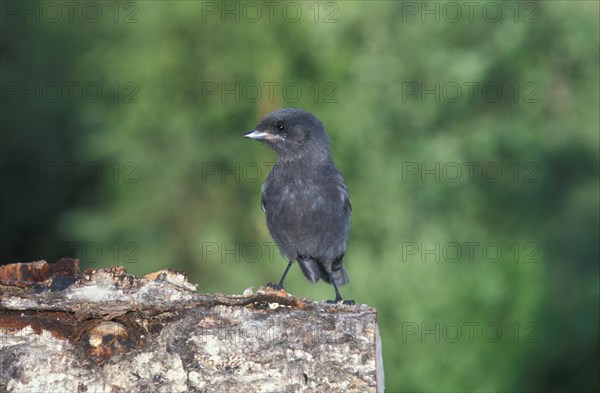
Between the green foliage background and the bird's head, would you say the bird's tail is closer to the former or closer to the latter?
the bird's head

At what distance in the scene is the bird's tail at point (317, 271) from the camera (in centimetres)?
549

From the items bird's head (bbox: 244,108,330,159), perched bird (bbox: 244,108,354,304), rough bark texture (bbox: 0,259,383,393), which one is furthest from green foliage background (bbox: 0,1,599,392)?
rough bark texture (bbox: 0,259,383,393)

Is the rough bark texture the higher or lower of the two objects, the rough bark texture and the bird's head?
the lower

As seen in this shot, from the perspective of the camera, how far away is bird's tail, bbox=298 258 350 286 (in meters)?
5.49

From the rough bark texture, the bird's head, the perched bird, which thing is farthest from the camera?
the bird's head

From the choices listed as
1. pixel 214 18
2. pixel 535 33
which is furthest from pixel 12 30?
pixel 535 33

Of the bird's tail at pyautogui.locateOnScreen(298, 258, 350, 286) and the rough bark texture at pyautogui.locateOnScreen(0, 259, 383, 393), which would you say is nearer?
the rough bark texture at pyautogui.locateOnScreen(0, 259, 383, 393)

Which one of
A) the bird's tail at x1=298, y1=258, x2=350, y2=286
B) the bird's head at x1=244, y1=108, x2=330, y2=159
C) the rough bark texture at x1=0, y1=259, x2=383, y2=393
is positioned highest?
the bird's head at x1=244, y1=108, x2=330, y2=159

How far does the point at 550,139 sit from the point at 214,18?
406 cm

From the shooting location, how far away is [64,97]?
1225 centimetres

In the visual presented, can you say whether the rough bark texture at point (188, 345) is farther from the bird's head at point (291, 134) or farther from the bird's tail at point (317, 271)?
the bird's tail at point (317, 271)

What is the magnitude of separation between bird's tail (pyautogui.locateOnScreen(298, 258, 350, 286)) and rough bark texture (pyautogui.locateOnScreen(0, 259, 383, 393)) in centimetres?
266

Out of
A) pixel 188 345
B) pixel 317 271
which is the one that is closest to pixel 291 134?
pixel 317 271

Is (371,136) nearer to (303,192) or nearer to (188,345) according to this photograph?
(303,192)
